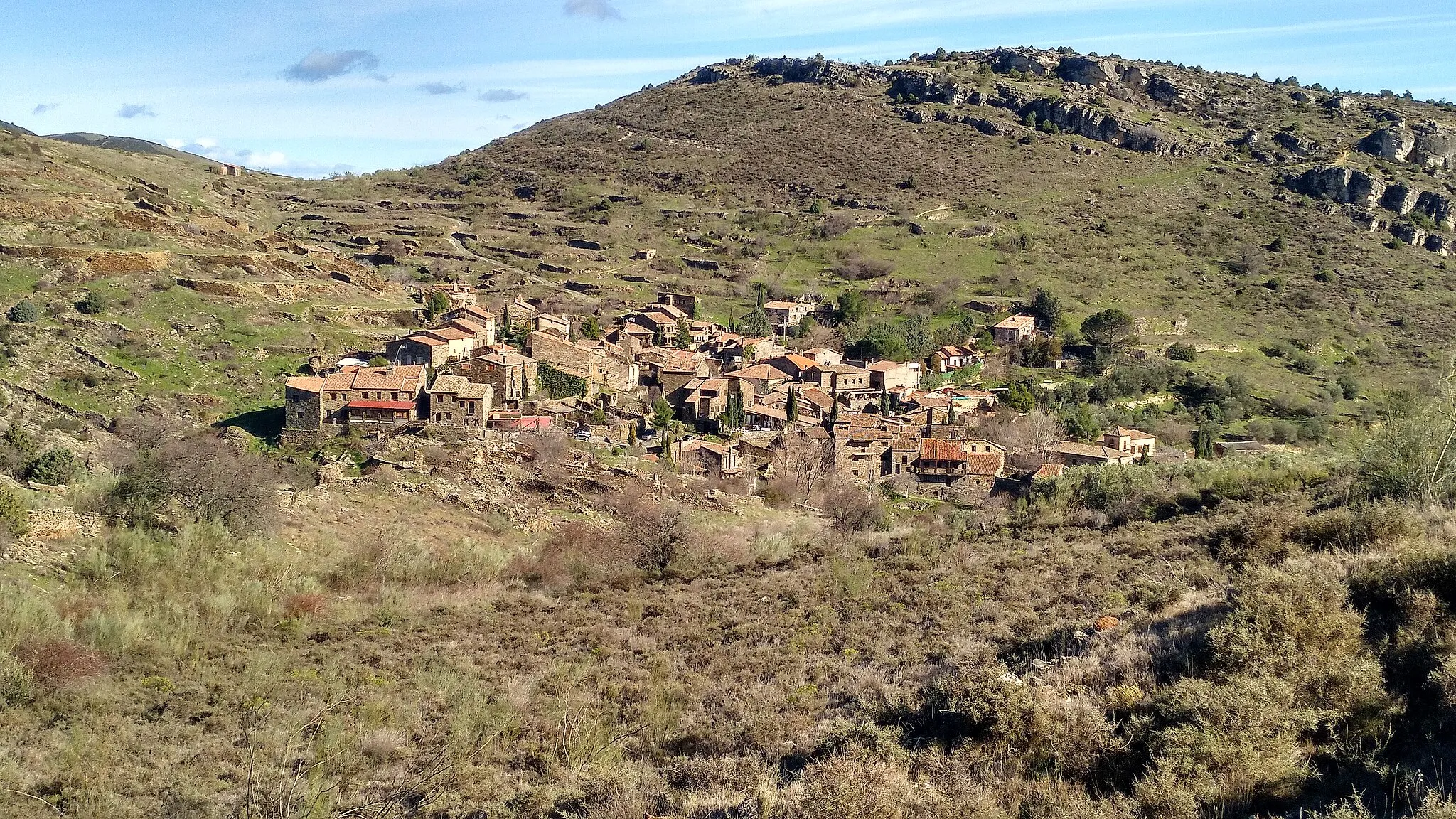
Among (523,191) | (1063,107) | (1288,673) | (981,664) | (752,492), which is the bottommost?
(752,492)

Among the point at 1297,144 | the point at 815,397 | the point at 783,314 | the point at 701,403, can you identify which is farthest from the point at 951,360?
the point at 1297,144

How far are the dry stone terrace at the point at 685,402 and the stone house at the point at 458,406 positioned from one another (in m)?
0.05

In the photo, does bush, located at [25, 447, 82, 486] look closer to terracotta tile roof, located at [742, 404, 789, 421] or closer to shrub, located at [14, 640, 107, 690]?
shrub, located at [14, 640, 107, 690]

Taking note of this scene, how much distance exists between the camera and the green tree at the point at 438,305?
40.4 m

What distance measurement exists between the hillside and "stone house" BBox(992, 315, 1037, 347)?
66cm

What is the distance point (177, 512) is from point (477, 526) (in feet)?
24.2

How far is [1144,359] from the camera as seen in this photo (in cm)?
5141

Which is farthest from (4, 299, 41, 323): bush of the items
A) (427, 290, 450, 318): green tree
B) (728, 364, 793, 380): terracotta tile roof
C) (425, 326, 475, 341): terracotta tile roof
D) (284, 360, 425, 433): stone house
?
(728, 364, 793, 380): terracotta tile roof

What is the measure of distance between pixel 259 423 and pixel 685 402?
16.7 metres

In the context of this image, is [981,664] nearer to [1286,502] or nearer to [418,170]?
[1286,502]

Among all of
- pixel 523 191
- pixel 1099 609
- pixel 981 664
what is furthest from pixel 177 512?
pixel 523 191

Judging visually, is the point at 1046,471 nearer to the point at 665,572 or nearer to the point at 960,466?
the point at 960,466

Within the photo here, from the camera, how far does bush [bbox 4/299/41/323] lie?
93.2 feet

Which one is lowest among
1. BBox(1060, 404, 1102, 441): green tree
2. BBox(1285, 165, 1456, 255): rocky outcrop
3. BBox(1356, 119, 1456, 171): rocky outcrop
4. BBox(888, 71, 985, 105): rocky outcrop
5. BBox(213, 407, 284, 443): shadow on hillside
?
BBox(1060, 404, 1102, 441): green tree
